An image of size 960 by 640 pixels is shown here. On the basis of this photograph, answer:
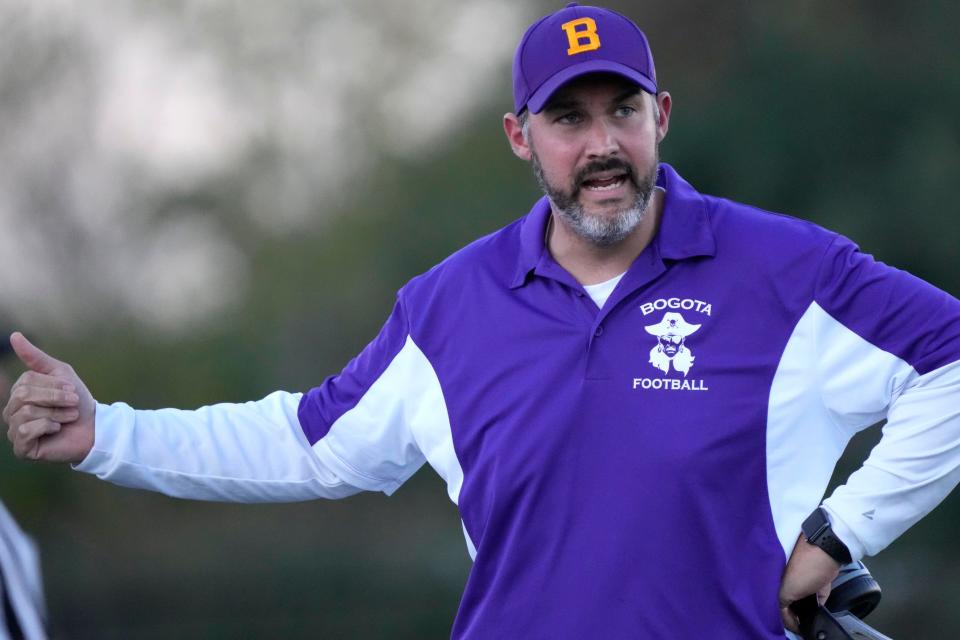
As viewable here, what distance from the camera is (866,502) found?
2.18 m

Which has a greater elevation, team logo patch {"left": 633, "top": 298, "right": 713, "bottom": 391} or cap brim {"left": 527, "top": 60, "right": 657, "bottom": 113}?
cap brim {"left": 527, "top": 60, "right": 657, "bottom": 113}

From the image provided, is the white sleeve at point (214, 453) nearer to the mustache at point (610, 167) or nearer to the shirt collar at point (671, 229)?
the shirt collar at point (671, 229)

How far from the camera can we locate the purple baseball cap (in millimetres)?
2348

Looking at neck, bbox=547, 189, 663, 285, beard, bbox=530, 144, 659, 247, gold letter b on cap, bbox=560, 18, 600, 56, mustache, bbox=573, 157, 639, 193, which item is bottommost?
neck, bbox=547, 189, 663, 285

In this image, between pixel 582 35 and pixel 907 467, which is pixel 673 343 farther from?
pixel 582 35

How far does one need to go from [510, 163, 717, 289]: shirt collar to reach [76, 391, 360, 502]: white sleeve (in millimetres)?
581

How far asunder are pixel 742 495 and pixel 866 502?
0.21 m

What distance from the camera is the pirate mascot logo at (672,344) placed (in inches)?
87.2

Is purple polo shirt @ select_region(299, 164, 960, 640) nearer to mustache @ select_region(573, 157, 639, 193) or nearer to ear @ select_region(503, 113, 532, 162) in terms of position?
mustache @ select_region(573, 157, 639, 193)

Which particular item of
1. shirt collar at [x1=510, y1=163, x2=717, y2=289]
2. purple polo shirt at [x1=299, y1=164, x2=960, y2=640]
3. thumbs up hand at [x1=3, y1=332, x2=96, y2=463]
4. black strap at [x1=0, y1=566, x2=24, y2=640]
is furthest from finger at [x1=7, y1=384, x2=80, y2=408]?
shirt collar at [x1=510, y1=163, x2=717, y2=289]

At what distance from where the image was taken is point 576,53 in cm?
237

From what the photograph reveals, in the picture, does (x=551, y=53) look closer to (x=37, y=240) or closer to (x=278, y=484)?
(x=278, y=484)

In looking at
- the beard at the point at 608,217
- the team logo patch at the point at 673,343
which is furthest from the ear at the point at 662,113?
the team logo patch at the point at 673,343

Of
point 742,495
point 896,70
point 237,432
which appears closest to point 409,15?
point 896,70
